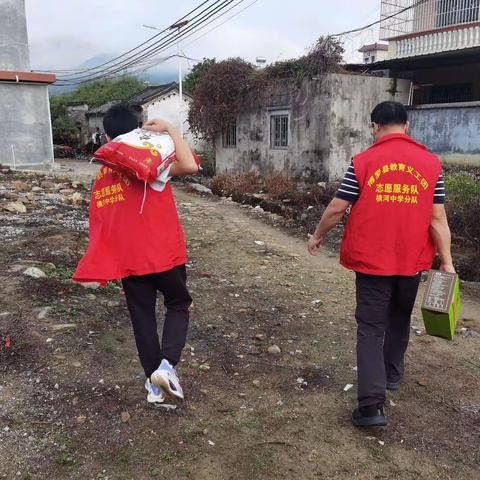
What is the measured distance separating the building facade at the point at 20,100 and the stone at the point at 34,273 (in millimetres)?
12432

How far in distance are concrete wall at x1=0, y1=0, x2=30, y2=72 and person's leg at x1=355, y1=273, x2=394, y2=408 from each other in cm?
1679

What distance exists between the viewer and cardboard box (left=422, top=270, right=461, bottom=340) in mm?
2465

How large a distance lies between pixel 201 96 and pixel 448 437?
42.7 ft

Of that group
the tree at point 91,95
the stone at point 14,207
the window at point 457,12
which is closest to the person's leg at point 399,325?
the stone at point 14,207

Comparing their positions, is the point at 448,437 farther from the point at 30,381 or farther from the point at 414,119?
the point at 414,119

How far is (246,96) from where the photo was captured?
13.5m

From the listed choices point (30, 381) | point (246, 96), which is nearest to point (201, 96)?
point (246, 96)

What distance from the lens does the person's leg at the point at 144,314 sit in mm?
2519

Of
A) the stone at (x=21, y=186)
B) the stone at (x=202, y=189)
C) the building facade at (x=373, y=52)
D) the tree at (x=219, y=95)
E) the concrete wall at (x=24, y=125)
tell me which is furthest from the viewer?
the building facade at (x=373, y=52)

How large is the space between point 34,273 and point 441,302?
3551mm

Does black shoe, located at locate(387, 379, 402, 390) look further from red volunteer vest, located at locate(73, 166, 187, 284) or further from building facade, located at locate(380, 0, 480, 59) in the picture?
building facade, located at locate(380, 0, 480, 59)

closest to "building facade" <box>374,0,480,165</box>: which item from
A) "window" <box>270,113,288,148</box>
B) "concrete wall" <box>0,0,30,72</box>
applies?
"window" <box>270,113,288,148</box>

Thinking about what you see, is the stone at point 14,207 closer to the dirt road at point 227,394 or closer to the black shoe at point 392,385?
the dirt road at point 227,394

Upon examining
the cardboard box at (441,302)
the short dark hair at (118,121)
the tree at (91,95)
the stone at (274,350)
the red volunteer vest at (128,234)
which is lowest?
the stone at (274,350)
